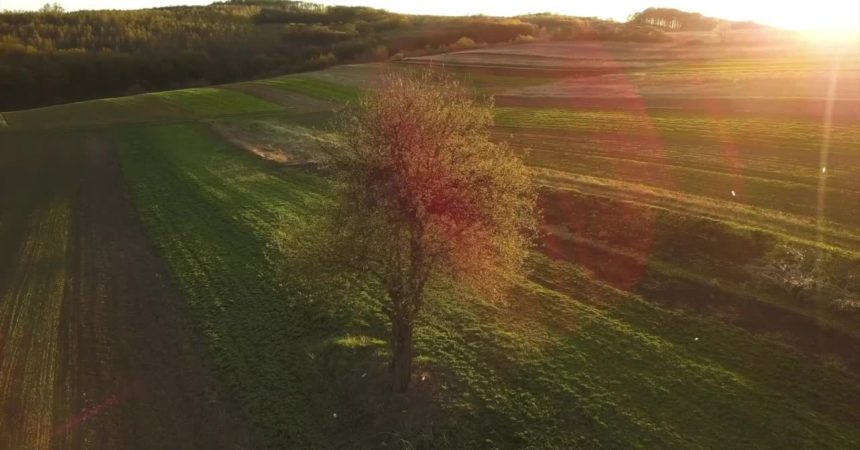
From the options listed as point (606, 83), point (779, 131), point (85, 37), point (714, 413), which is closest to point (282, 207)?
point (714, 413)

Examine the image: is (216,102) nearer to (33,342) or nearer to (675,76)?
(675,76)

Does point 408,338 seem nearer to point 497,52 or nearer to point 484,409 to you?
point 484,409

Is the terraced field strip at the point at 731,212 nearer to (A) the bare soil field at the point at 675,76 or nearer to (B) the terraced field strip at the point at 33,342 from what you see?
(A) the bare soil field at the point at 675,76

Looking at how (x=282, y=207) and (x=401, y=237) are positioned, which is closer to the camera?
(x=401, y=237)

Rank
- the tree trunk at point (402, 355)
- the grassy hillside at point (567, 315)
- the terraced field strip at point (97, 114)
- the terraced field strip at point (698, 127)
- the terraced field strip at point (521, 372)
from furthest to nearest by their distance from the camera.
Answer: the terraced field strip at point (97, 114) < the terraced field strip at point (698, 127) < the tree trunk at point (402, 355) < the grassy hillside at point (567, 315) < the terraced field strip at point (521, 372)

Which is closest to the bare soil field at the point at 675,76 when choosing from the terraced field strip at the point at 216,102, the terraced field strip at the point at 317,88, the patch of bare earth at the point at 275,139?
the terraced field strip at the point at 317,88

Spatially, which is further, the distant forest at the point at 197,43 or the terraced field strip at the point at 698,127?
the distant forest at the point at 197,43

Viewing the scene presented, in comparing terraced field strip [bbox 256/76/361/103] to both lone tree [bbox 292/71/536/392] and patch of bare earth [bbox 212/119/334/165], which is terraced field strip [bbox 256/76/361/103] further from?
lone tree [bbox 292/71/536/392]
